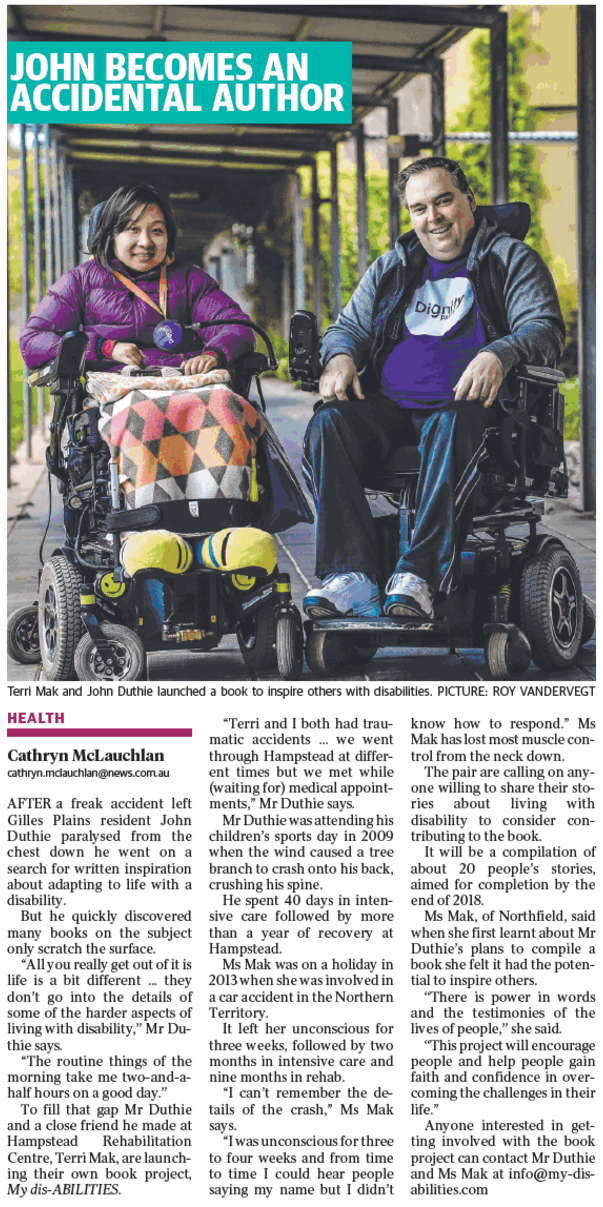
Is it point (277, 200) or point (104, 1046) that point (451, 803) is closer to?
point (104, 1046)

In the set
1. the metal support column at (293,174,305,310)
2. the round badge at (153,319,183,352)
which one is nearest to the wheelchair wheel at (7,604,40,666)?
the round badge at (153,319,183,352)

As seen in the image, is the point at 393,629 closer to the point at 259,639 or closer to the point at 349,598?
the point at 349,598

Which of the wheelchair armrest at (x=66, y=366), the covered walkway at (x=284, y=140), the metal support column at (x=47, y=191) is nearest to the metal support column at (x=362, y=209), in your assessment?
the covered walkway at (x=284, y=140)

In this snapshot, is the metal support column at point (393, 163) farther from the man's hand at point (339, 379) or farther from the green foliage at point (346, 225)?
the man's hand at point (339, 379)

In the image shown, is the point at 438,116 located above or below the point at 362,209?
below

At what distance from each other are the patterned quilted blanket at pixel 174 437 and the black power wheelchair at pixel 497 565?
0.24m

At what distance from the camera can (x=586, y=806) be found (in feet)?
8.86

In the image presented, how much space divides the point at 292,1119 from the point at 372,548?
1.24 meters

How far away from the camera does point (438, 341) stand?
3203mm

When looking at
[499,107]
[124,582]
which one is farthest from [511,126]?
[124,582]

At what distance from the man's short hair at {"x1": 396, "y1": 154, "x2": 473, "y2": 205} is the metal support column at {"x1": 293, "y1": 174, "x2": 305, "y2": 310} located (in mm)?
10376

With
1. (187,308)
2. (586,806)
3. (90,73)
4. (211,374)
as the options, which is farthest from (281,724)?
(90,73)

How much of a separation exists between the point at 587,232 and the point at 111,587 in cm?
334

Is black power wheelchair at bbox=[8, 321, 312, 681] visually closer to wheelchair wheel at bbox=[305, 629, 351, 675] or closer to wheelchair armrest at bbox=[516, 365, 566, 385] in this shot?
wheelchair wheel at bbox=[305, 629, 351, 675]
